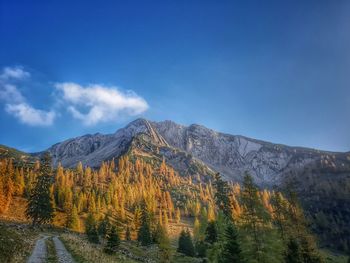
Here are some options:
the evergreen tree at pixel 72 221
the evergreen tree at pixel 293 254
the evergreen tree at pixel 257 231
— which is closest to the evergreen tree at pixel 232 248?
the evergreen tree at pixel 257 231

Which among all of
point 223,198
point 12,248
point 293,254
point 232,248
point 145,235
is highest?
point 223,198

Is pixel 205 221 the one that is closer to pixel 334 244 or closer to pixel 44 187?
pixel 44 187

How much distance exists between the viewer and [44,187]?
69.9 meters

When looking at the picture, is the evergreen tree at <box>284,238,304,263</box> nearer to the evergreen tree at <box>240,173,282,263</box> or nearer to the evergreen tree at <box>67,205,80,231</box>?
the evergreen tree at <box>240,173,282,263</box>

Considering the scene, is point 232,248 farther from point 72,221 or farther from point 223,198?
point 72,221

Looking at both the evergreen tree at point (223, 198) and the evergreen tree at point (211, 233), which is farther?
the evergreen tree at point (211, 233)

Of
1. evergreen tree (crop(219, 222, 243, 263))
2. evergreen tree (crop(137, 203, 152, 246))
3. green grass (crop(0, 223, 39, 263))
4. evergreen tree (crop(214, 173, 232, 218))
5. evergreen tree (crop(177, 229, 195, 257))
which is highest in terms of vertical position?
evergreen tree (crop(214, 173, 232, 218))

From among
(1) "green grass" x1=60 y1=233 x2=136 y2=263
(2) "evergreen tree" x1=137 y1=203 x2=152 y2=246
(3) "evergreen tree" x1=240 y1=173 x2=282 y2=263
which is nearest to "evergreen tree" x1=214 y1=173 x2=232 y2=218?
(3) "evergreen tree" x1=240 y1=173 x2=282 y2=263

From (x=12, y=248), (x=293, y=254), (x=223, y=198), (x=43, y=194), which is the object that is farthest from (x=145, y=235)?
(x=12, y=248)

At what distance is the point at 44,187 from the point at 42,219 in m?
7.93

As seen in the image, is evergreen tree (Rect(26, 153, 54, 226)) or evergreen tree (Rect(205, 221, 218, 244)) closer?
evergreen tree (Rect(205, 221, 218, 244))

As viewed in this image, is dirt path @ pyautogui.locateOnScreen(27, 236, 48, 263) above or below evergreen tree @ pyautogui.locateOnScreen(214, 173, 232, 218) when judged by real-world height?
below

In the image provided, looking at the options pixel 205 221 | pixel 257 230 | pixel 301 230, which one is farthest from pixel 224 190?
pixel 205 221

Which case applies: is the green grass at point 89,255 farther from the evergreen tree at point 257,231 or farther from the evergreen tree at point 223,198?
the evergreen tree at point 223,198
